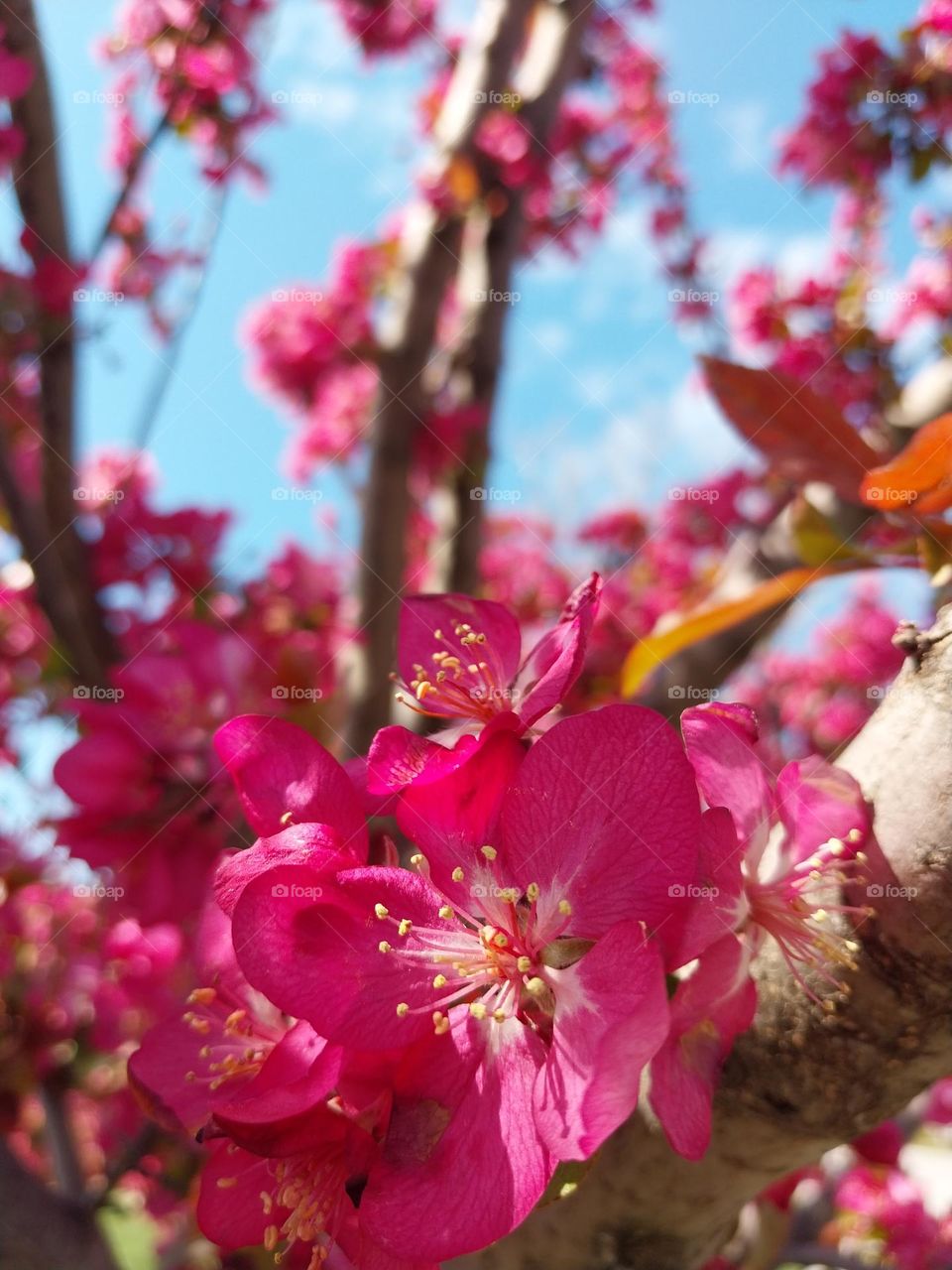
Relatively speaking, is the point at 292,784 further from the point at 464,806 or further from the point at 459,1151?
the point at 459,1151

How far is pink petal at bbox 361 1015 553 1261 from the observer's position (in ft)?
1.54

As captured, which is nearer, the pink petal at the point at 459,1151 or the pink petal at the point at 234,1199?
the pink petal at the point at 459,1151

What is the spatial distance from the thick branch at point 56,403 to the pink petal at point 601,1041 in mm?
1583

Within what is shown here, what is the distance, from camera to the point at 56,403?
5.89ft

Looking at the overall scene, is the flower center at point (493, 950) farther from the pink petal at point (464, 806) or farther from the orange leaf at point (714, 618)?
the orange leaf at point (714, 618)

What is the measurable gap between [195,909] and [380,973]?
707 millimetres

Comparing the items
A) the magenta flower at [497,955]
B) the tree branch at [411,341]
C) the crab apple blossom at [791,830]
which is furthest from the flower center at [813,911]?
the tree branch at [411,341]

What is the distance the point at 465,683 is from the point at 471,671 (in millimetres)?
35

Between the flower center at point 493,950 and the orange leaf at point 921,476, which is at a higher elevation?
the orange leaf at point 921,476

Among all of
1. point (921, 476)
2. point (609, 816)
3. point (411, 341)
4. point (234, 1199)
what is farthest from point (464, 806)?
point (411, 341)

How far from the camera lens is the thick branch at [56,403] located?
172 cm

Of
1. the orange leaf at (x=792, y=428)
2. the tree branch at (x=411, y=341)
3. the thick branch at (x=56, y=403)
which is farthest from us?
the tree branch at (x=411, y=341)

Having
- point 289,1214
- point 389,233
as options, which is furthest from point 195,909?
point 389,233

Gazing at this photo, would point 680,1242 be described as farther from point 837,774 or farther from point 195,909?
point 195,909
